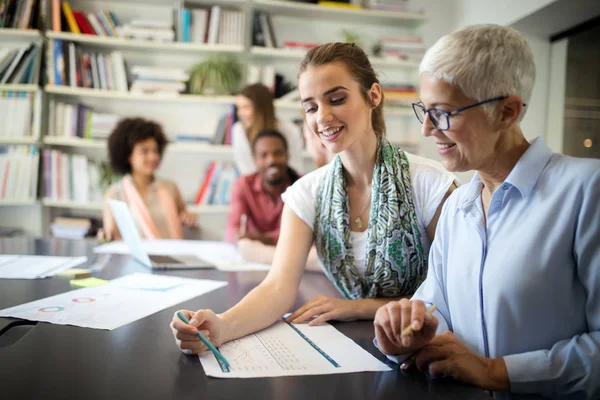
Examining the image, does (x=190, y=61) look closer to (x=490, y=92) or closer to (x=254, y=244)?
(x=254, y=244)

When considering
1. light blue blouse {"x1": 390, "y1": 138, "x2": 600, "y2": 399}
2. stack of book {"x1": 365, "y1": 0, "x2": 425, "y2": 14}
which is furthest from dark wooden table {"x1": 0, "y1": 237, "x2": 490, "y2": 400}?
stack of book {"x1": 365, "y1": 0, "x2": 425, "y2": 14}

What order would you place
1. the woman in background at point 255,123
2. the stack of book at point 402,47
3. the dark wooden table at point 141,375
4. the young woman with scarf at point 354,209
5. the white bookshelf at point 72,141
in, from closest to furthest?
the dark wooden table at point 141,375 < the young woman with scarf at point 354,209 < the woman in background at point 255,123 < the white bookshelf at point 72,141 < the stack of book at point 402,47

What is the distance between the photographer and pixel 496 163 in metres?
0.92

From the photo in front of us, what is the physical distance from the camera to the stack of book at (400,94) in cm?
383

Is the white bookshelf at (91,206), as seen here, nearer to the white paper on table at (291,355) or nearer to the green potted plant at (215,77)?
the green potted plant at (215,77)

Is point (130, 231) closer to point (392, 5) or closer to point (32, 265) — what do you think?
Result: point (32, 265)

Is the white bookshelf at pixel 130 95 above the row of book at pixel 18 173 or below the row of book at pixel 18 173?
above

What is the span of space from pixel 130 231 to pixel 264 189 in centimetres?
108

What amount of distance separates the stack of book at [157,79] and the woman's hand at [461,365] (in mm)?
3123

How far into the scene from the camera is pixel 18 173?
11.4ft

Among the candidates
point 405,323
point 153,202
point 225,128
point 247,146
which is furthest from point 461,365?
point 225,128

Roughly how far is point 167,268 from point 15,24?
262 centimetres

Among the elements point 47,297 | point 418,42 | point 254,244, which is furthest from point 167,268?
point 418,42

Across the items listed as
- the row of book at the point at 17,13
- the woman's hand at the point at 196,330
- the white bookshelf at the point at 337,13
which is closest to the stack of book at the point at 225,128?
the white bookshelf at the point at 337,13
